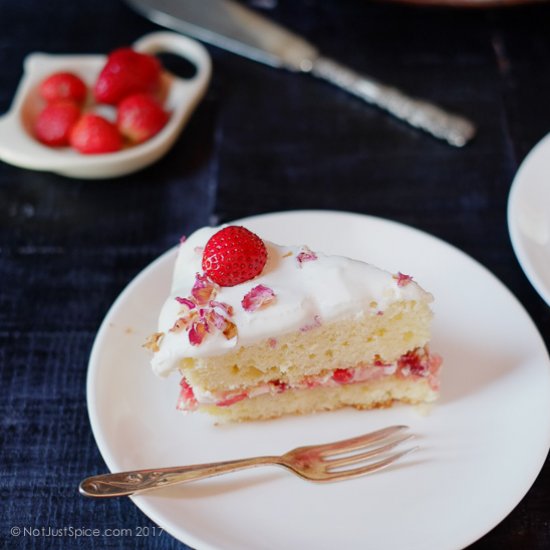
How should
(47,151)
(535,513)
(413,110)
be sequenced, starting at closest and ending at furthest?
(535,513)
(47,151)
(413,110)

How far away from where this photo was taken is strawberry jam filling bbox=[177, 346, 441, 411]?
4.81 ft

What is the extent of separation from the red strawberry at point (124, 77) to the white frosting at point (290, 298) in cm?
87

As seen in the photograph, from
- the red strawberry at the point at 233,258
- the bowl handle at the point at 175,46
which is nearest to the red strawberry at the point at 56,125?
the bowl handle at the point at 175,46

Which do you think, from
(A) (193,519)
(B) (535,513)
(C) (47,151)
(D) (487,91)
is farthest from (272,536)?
(D) (487,91)

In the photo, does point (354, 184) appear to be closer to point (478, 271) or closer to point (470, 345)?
point (478, 271)

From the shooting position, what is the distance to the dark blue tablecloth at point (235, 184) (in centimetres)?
148

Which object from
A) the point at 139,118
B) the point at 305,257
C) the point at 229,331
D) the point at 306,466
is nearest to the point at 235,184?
the point at 139,118

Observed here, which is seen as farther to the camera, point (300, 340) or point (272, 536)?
point (300, 340)

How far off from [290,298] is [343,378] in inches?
8.9

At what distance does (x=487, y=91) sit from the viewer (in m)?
2.25

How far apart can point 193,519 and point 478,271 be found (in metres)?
0.80

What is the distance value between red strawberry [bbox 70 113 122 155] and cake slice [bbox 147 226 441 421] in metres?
0.61

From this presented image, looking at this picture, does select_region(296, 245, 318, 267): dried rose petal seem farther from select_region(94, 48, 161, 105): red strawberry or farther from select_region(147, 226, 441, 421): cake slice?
select_region(94, 48, 161, 105): red strawberry

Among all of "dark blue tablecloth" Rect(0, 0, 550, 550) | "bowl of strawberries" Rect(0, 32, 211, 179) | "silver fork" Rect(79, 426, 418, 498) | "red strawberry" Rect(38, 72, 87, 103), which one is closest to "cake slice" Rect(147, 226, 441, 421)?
"silver fork" Rect(79, 426, 418, 498)
